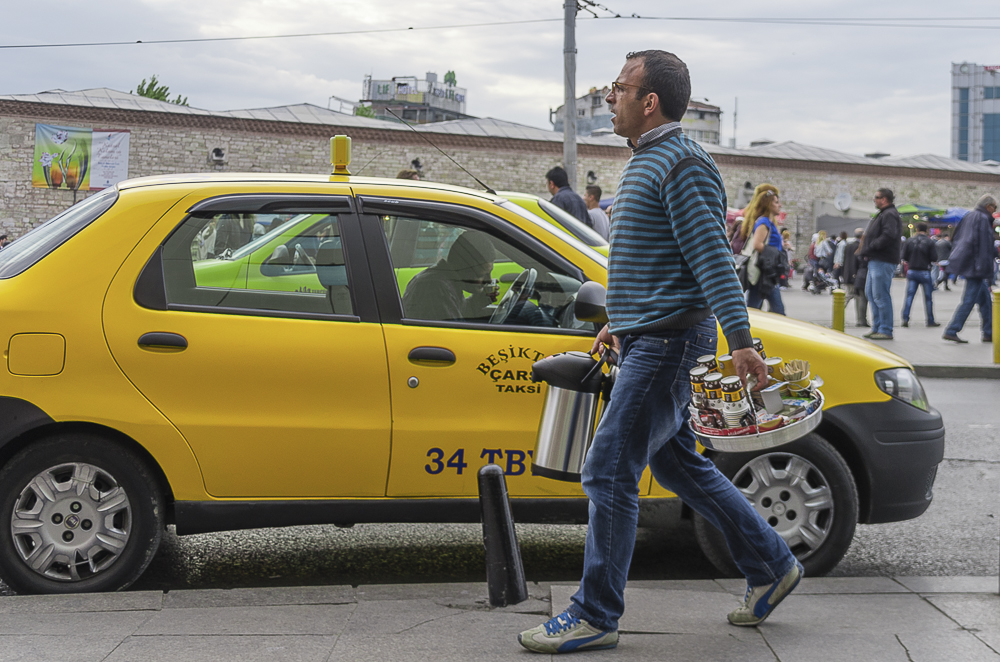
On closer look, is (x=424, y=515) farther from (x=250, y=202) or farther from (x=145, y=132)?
(x=145, y=132)

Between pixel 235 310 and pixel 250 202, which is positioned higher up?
pixel 250 202

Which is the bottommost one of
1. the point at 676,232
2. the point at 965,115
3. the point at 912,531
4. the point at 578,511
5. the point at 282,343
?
the point at 912,531

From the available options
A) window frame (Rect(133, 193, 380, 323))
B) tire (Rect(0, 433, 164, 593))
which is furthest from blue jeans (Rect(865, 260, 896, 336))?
tire (Rect(0, 433, 164, 593))

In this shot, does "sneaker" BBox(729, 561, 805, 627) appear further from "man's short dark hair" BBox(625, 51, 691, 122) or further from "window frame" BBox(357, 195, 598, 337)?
"man's short dark hair" BBox(625, 51, 691, 122)

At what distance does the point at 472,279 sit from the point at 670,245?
1.21 meters

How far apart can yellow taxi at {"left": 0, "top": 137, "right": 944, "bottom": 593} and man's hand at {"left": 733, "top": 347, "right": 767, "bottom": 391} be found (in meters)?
1.07

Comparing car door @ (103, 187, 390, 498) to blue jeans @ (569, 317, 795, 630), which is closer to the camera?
blue jeans @ (569, 317, 795, 630)

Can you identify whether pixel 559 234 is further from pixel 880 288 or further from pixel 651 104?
pixel 880 288

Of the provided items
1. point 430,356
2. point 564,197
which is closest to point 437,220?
point 430,356

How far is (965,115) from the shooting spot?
156 m

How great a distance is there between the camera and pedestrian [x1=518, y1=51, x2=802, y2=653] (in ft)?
9.90

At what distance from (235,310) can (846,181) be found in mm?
47465

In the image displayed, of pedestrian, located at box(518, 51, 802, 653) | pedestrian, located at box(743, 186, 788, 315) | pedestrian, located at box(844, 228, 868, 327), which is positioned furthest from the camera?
pedestrian, located at box(844, 228, 868, 327)

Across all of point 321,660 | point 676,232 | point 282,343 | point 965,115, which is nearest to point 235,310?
point 282,343
